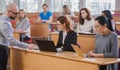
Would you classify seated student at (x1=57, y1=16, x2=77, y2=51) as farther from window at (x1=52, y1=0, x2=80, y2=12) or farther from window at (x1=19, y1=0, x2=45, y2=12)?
window at (x1=19, y1=0, x2=45, y2=12)

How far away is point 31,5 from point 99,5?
280 centimetres

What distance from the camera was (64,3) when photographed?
9867 millimetres

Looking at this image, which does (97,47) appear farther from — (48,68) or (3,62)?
(3,62)

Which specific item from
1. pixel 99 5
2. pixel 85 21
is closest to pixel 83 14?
pixel 85 21

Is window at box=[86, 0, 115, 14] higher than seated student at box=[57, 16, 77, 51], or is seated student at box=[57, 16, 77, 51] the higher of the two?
window at box=[86, 0, 115, 14]

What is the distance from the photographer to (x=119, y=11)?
8.63m

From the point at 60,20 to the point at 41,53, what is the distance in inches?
31.0

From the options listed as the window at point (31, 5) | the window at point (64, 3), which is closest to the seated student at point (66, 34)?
the window at point (64, 3)

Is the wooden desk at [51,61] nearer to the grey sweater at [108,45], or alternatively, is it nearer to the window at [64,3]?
the grey sweater at [108,45]

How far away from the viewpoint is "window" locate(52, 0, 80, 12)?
382 inches

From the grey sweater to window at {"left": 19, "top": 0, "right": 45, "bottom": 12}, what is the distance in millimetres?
7038

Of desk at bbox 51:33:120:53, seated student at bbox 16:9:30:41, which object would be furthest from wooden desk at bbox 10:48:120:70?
seated student at bbox 16:9:30:41

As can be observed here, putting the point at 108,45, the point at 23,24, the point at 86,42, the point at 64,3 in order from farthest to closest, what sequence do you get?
the point at 64,3 → the point at 23,24 → the point at 86,42 → the point at 108,45

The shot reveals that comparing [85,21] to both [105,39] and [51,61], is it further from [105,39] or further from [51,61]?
[51,61]
